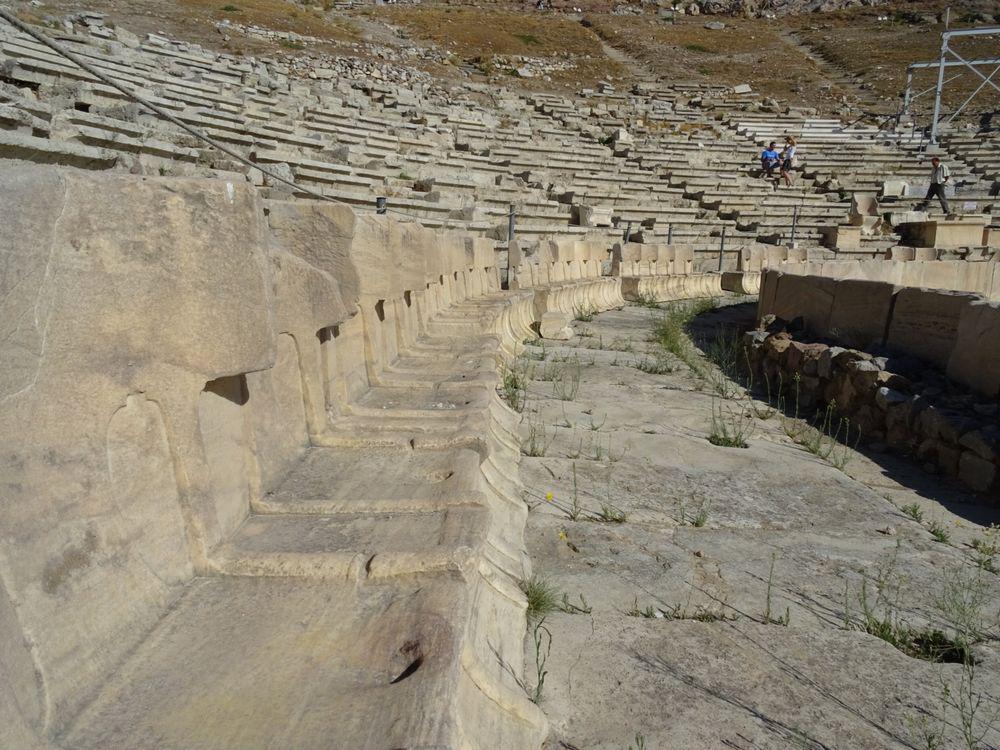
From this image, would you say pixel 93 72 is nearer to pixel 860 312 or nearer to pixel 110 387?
pixel 110 387

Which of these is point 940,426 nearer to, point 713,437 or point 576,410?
point 713,437

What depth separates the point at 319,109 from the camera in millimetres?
17516

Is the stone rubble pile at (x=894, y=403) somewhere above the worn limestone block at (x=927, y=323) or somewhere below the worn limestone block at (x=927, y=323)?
below

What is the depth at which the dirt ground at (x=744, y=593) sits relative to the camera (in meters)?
1.57

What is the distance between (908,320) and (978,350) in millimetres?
926

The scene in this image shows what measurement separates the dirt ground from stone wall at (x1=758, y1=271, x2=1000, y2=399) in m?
0.91

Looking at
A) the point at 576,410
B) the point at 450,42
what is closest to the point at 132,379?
the point at 576,410

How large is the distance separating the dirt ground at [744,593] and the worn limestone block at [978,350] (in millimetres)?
759

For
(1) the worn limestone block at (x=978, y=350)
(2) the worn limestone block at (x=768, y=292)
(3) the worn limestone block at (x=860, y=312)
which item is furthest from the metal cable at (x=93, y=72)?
(2) the worn limestone block at (x=768, y=292)

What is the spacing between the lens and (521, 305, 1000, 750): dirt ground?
5.16ft

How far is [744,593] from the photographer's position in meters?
2.14

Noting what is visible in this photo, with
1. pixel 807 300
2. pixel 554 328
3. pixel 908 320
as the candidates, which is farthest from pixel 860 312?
pixel 554 328

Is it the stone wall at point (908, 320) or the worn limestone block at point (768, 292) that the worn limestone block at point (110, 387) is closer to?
the stone wall at point (908, 320)

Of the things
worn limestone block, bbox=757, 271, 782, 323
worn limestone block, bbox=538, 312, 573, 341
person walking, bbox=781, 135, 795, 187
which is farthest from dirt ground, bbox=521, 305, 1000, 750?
person walking, bbox=781, 135, 795, 187
